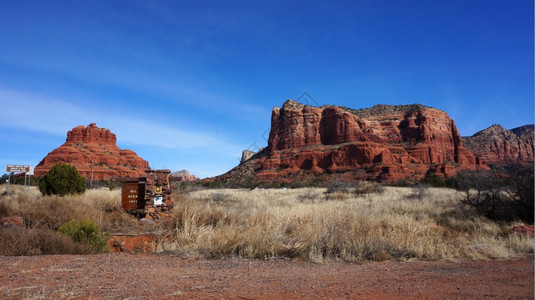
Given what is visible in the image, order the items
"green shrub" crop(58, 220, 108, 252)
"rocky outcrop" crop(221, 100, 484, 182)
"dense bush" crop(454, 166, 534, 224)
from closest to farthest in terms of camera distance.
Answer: "green shrub" crop(58, 220, 108, 252) < "dense bush" crop(454, 166, 534, 224) < "rocky outcrop" crop(221, 100, 484, 182)

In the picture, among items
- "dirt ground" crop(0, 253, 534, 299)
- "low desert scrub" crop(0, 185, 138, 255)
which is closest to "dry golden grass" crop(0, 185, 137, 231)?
"low desert scrub" crop(0, 185, 138, 255)

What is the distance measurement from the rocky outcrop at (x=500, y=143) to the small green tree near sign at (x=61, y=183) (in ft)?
436

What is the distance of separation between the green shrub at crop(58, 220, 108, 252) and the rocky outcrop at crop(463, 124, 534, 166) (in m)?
137

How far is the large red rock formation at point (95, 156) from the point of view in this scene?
9225 centimetres

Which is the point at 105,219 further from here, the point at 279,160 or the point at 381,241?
the point at 279,160

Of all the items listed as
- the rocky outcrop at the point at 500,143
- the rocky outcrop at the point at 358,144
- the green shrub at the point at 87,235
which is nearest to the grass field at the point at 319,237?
the green shrub at the point at 87,235

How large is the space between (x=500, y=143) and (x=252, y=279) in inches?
5990

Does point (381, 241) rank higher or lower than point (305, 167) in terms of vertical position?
lower

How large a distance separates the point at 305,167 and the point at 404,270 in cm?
8676

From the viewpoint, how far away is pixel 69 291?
160 inches

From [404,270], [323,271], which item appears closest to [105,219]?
[323,271]

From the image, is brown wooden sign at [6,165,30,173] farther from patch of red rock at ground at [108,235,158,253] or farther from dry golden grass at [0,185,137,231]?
patch of red rock at ground at [108,235,158,253]

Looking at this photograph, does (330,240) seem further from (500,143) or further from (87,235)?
(500,143)

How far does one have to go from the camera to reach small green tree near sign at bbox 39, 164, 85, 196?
756 inches
